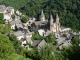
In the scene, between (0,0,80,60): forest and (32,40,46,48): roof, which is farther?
(32,40,46,48): roof

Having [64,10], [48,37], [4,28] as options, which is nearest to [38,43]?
[48,37]

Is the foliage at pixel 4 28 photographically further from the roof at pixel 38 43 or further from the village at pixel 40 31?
the roof at pixel 38 43

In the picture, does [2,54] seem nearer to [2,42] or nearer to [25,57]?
[2,42]

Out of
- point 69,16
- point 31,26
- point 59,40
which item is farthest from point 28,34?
point 69,16

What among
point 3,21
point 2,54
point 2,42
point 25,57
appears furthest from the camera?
point 3,21

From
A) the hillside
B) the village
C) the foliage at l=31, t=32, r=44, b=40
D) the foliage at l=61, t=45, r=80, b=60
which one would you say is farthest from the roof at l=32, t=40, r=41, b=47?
the hillside

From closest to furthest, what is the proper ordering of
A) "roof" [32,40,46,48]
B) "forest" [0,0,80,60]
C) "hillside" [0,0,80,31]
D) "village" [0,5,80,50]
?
1. "forest" [0,0,80,60]
2. "roof" [32,40,46,48]
3. "village" [0,5,80,50]
4. "hillside" [0,0,80,31]

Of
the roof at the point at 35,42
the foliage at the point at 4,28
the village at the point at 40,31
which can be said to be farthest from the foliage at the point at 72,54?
the foliage at the point at 4,28

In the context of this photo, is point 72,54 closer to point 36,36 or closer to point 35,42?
point 35,42

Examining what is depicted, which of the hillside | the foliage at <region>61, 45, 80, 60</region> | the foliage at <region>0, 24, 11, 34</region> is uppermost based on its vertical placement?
the foliage at <region>61, 45, 80, 60</region>

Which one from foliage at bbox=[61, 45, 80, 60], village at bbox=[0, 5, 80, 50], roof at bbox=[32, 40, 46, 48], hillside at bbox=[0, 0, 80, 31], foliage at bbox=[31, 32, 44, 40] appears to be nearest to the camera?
foliage at bbox=[61, 45, 80, 60]

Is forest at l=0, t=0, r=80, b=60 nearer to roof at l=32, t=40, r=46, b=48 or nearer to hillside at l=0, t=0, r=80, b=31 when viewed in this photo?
hillside at l=0, t=0, r=80, b=31
